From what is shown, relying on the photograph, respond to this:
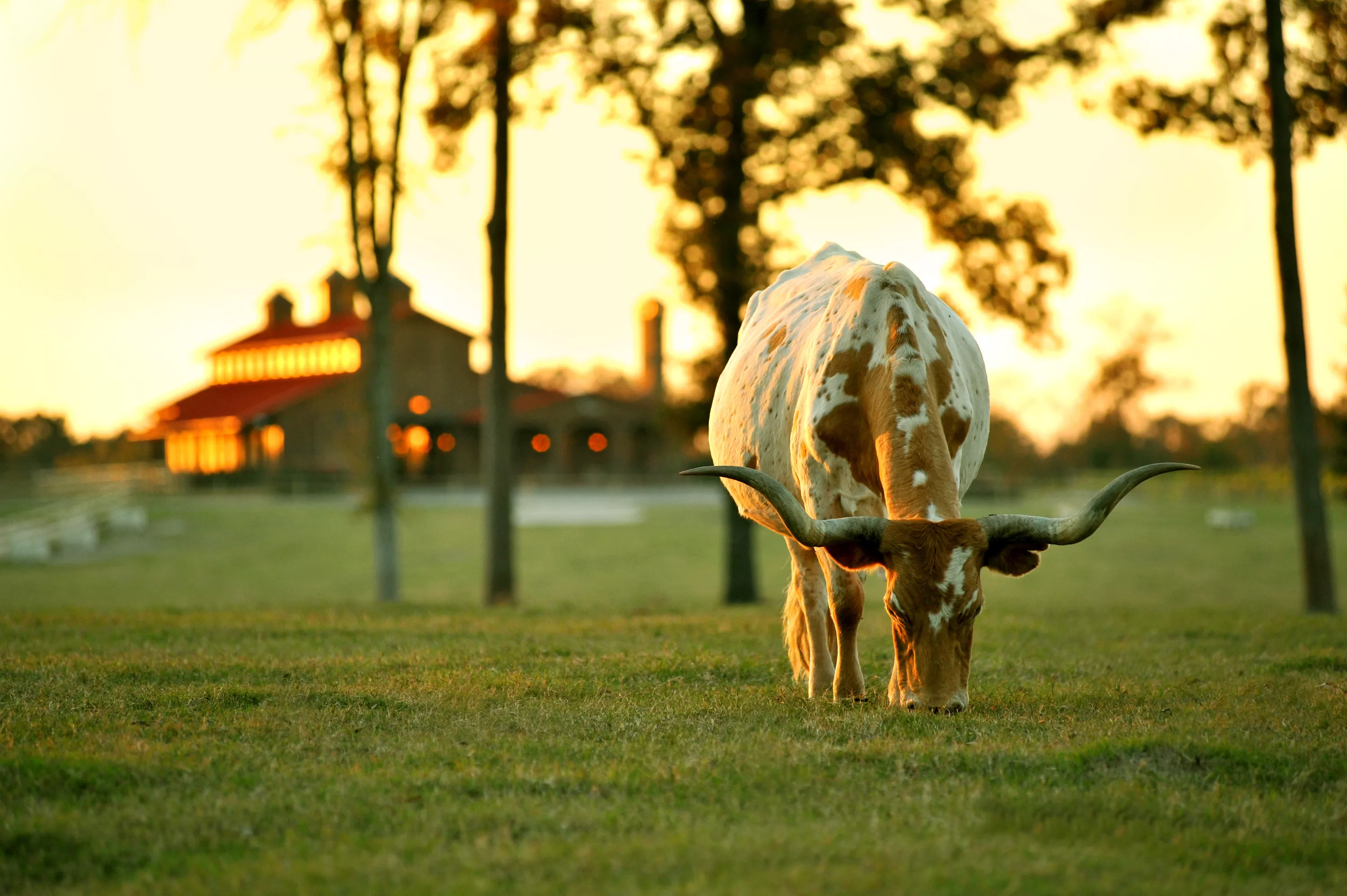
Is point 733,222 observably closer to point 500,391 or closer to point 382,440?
point 500,391

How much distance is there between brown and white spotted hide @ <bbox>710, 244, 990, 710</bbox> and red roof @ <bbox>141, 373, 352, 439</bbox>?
175 feet

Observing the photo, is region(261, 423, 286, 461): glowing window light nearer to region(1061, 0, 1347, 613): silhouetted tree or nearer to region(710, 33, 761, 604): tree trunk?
region(710, 33, 761, 604): tree trunk

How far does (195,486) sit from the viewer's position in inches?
2148

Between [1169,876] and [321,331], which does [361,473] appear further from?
[321,331]

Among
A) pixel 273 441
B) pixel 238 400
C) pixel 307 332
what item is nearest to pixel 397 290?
pixel 273 441

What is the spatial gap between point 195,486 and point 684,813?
53719mm

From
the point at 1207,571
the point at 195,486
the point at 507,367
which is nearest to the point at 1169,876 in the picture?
the point at 507,367

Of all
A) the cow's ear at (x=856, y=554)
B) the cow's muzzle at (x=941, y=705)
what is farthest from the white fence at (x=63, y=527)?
the cow's muzzle at (x=941, y=705)

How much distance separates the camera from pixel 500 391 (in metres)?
20.0

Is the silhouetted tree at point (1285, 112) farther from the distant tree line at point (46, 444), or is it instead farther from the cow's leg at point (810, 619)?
the distant tree line at point (46, 444)

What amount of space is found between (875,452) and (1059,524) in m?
1.10

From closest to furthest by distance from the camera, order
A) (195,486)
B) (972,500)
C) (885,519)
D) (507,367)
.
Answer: (885,519) < (507,367) < (195,486) < (972,500)

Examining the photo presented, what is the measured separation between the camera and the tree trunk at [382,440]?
20.0 meters

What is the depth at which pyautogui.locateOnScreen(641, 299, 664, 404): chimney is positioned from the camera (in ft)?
224
